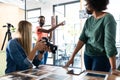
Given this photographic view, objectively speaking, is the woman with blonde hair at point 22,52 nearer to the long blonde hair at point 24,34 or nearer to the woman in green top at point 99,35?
the long blonde hair at point 24,34

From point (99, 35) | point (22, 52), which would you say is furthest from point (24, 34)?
point (99, 35)

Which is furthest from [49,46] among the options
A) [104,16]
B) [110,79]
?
[110,79]

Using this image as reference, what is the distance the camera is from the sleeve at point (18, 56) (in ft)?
3.97

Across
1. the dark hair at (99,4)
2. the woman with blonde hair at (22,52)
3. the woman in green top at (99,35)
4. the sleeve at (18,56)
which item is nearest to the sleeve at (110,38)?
the woman in green top at (99,35)

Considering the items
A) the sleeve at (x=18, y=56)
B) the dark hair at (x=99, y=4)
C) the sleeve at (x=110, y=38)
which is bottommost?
the sleeve at (x=18, y=56)

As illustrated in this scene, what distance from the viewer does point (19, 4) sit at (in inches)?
163

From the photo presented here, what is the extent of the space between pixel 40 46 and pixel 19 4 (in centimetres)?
320

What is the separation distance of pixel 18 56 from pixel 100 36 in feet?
2.13

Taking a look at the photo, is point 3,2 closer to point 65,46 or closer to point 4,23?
point 4,23

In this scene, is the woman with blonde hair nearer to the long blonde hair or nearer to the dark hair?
the long blonde hair

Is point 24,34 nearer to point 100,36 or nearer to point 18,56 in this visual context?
point 18,56

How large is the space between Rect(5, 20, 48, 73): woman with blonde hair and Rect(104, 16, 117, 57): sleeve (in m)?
0.50

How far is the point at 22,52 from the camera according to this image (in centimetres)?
128

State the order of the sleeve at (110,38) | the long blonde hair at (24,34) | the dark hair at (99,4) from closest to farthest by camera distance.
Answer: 1. the sleeve at (110,38)
2. the dark hair at (99,4)
3. the long blonde hair at (24,34)
